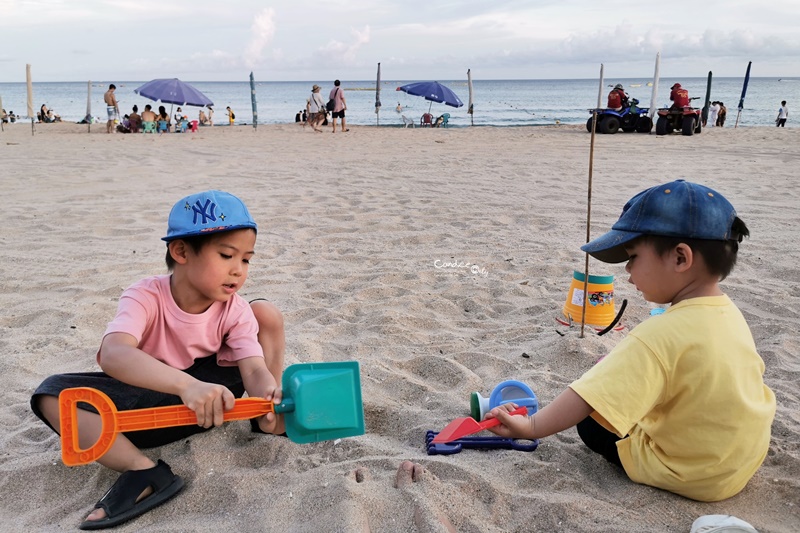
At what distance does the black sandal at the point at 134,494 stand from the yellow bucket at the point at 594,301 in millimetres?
2016

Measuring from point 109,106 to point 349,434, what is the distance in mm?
15967

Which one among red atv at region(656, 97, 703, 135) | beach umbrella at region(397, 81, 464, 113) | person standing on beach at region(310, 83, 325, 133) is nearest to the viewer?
red atv at region(656, 97, 703, 135)

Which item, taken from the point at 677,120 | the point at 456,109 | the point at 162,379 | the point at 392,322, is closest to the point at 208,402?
the point at 162,379

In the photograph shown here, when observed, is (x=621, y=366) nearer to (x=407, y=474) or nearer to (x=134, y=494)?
(x=407, y=474)

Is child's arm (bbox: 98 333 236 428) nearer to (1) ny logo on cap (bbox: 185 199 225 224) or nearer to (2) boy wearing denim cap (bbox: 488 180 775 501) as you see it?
(1) ny logo on cap (bbox: 185 199 225 224)

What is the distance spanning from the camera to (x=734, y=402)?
1655 millimetres

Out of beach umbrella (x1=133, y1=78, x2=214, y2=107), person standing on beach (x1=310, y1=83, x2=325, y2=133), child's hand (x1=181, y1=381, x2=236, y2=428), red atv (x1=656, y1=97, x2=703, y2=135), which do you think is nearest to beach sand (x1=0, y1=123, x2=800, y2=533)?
child's hand (x1=181, y1=381, x2=236, y2=428)

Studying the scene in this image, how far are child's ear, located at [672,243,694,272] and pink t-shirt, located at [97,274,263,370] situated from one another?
1.31 metres

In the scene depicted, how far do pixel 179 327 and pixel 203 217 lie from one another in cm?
38

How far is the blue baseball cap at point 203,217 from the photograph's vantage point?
1.89 m

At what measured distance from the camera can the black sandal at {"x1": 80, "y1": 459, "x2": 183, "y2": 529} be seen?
5.60ft

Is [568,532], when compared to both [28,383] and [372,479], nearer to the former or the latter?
[372,479]

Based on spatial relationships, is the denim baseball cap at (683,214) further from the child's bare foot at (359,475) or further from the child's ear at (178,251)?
the child's ear at (178,251)

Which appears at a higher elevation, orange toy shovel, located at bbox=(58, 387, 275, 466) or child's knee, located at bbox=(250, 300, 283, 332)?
child's knee, located at bbox=(250, 300, 283, 332)
